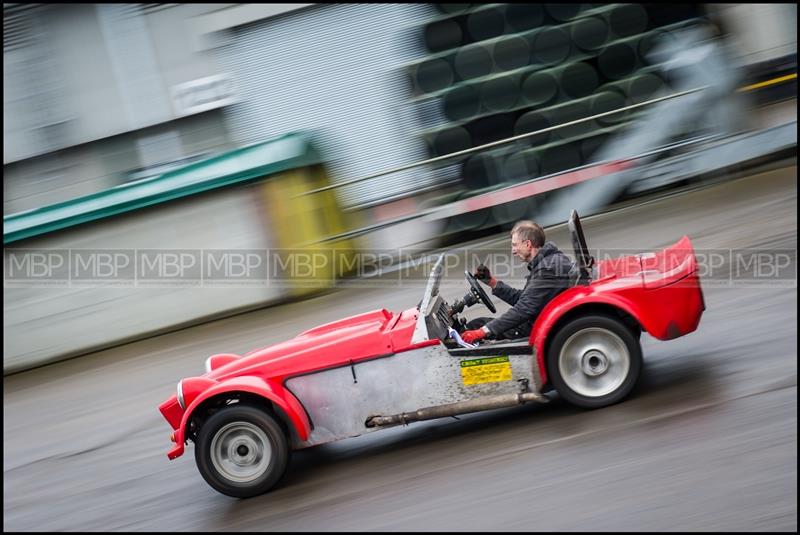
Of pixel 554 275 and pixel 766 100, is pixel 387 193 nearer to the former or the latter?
pixel 766 100

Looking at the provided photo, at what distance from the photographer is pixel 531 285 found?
17.5 feet

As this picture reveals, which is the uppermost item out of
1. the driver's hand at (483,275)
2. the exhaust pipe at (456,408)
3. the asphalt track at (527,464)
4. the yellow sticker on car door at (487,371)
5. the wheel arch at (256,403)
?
the driver's hand at (483,275)

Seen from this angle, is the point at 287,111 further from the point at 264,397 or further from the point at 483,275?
the point at 264,397

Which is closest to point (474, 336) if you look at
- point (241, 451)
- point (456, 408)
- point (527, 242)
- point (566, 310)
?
point (456, 408)

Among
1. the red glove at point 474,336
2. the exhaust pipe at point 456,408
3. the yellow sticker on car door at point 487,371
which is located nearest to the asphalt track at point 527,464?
the exhaust pipe at point 456,408

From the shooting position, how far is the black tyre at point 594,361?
514cm

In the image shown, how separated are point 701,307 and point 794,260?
11.0 ft

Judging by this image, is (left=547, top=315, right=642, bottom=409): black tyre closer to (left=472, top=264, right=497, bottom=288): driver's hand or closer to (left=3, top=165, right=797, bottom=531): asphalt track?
(left=3, top=165, right=797, bottom=531): asphalt track

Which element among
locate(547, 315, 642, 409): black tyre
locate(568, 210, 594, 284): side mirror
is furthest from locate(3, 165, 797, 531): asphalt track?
locate(568, 210, 594, 284): side mirror

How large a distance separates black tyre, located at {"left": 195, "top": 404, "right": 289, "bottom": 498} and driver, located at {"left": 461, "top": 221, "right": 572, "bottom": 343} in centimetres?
135

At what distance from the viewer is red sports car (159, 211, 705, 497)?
16.8 feet

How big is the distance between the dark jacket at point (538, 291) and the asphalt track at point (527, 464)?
0.63 metres

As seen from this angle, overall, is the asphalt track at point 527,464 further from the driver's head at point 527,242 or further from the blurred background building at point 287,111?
the blurred background building at point 287,111

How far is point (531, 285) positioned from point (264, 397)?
180cm
